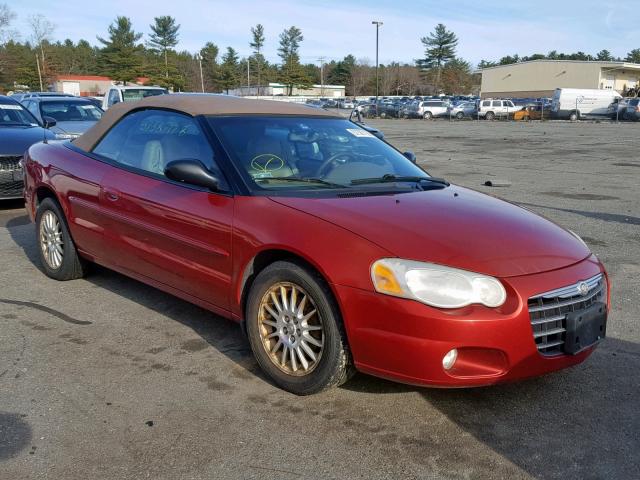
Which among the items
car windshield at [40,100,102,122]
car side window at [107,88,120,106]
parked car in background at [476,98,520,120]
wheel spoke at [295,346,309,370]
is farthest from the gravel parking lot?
parked car in background at [476,98,520,120]

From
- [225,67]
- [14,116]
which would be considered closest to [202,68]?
[225,67]

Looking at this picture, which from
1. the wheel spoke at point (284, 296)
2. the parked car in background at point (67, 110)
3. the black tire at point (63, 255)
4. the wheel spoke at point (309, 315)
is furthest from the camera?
the parked car in background at point (67, 110)

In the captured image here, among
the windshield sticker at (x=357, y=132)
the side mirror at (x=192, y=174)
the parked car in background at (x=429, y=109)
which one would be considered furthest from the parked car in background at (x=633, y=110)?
the side mirror at (x=192, y=174)

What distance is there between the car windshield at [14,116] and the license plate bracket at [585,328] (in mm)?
8927

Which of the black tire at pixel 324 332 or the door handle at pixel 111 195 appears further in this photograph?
the door handle at pixel 111 195

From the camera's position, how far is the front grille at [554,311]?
3.00 m

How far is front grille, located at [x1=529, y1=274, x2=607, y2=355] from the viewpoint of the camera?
3.00m

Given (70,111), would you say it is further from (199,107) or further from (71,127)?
(199,107)

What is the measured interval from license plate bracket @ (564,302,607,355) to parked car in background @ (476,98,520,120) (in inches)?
1961

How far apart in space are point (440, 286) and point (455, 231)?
427 millimetres

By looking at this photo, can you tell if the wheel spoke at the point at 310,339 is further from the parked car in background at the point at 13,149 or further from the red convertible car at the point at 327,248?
the parked car in background at the point at 13,149

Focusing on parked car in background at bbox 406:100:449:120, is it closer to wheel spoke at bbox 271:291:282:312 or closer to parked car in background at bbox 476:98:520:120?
parked car in background at bbox 476:98:520:120

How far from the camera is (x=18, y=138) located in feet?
28.7

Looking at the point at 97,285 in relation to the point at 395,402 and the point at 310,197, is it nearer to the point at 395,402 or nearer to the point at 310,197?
the point at 310,197
